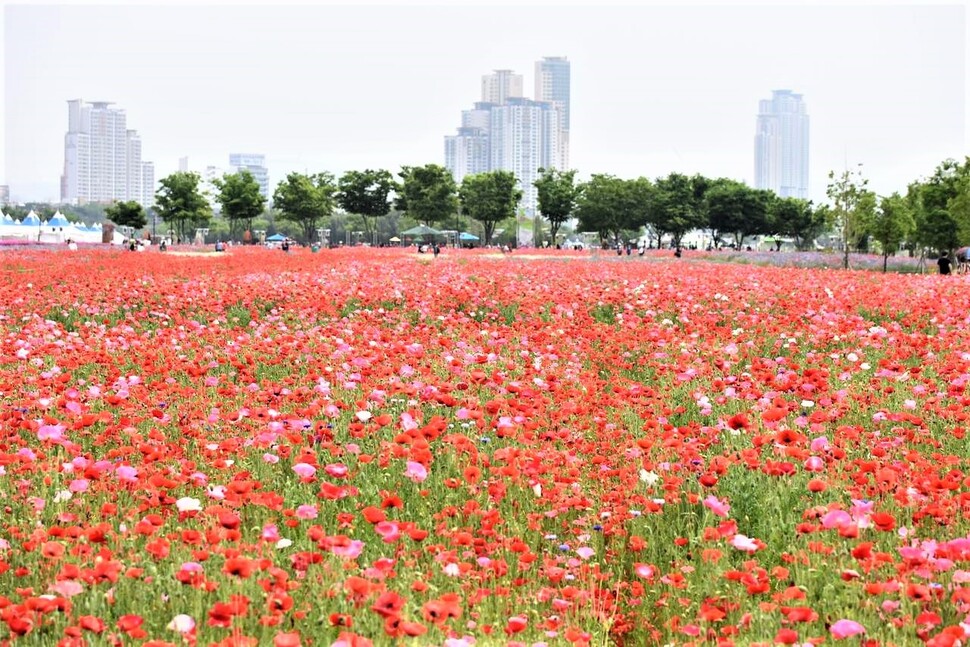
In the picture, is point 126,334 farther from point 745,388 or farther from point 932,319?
point 932,319

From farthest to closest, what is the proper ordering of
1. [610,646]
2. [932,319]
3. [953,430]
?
[932,319] → [953,430] → [610,646]

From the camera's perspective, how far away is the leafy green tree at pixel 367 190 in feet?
290

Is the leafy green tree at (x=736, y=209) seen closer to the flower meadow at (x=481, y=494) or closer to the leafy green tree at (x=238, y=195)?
the leafy green tree at (x=238, y=195)

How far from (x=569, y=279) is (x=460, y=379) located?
10809mm

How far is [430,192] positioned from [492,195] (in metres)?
5.48

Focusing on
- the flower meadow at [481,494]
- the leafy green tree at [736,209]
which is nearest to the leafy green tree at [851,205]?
the flower meadow at [481,494]

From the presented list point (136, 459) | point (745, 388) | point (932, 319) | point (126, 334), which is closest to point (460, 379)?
point (745, 388)

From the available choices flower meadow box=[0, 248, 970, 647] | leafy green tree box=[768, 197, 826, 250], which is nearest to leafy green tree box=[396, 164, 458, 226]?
leafy green tree box=[768, 197, 826, 250]

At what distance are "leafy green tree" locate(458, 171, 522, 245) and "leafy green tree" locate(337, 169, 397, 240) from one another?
7613 millimetres

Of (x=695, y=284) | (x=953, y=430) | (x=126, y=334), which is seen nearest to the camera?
(x=953, y=430)

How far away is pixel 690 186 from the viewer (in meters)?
92.2

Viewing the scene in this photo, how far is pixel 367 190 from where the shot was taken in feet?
291

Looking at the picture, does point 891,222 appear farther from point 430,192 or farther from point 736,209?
point 736,209

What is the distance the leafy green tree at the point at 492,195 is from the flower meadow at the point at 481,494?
7537 cm
